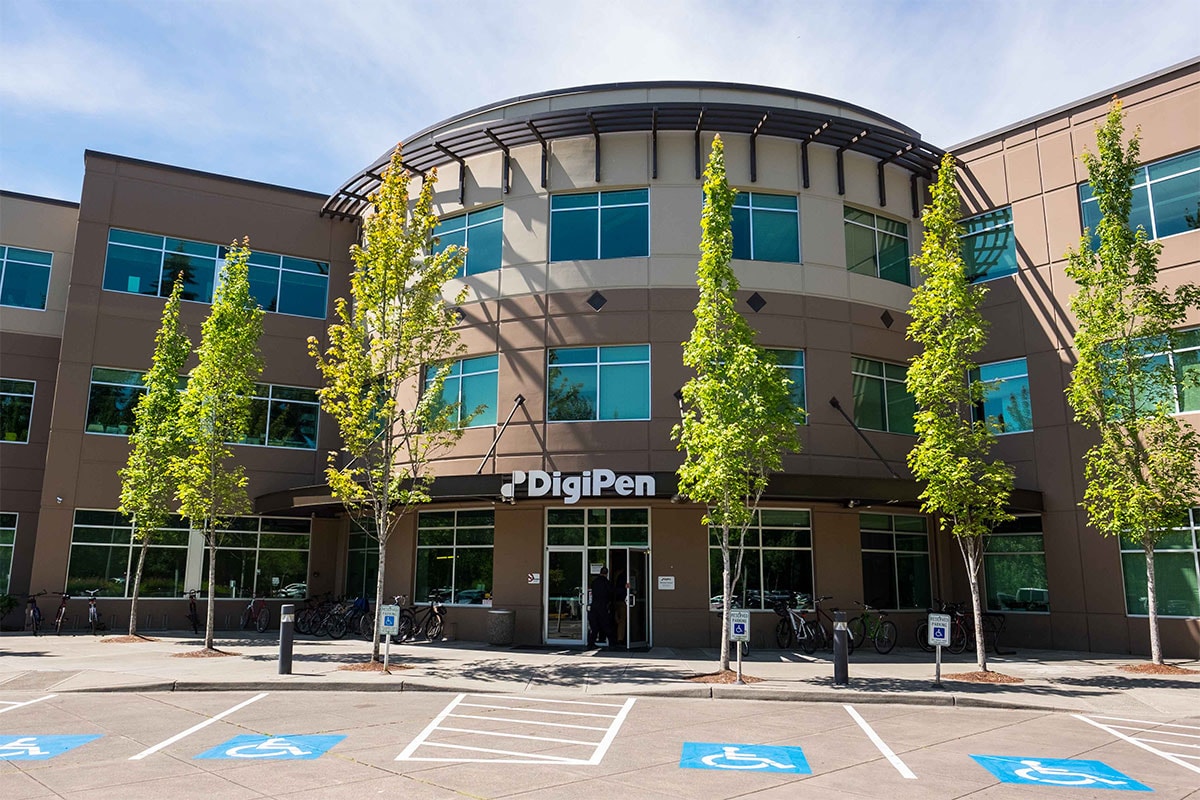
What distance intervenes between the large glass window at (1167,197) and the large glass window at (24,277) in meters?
29.7

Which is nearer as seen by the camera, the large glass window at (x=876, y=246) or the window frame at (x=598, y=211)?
the window frame at (x=598, y=211)

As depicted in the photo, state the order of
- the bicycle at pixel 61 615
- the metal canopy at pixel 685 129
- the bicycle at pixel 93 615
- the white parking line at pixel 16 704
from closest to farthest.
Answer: the white parking line at pixel 16 704 < the metal canopy at pixel 685 129 < the bicycle at pixel 61 615 < the bicycle at pixel 93 615

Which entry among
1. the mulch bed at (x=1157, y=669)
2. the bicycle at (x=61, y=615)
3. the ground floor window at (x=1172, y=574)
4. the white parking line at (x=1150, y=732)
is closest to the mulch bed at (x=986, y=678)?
the white parking line at (x=1150, y=732)

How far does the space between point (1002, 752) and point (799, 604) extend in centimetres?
1049

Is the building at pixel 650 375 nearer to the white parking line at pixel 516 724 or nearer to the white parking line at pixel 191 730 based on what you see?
the white parking line at pixel 516 724

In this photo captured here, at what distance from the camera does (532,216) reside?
72.9ft

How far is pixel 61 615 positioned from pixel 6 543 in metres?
4.38

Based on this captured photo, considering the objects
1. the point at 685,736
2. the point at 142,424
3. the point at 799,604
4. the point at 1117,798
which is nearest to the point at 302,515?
the point at 142,424

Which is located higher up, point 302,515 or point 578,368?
→ point 578,368

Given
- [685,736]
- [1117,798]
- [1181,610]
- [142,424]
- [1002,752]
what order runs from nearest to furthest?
[1117,798] < [1002,752] < [685,736] < [1181,610] < [142,424]

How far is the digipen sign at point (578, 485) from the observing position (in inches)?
729

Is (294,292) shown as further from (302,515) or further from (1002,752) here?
(1002,752)

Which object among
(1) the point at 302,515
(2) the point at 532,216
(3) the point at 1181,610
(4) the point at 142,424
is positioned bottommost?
(3) the point at 1181,610

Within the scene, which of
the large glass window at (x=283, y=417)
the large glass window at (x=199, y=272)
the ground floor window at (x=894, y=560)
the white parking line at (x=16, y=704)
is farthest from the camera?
the large glass window at (x=283, y=417)
